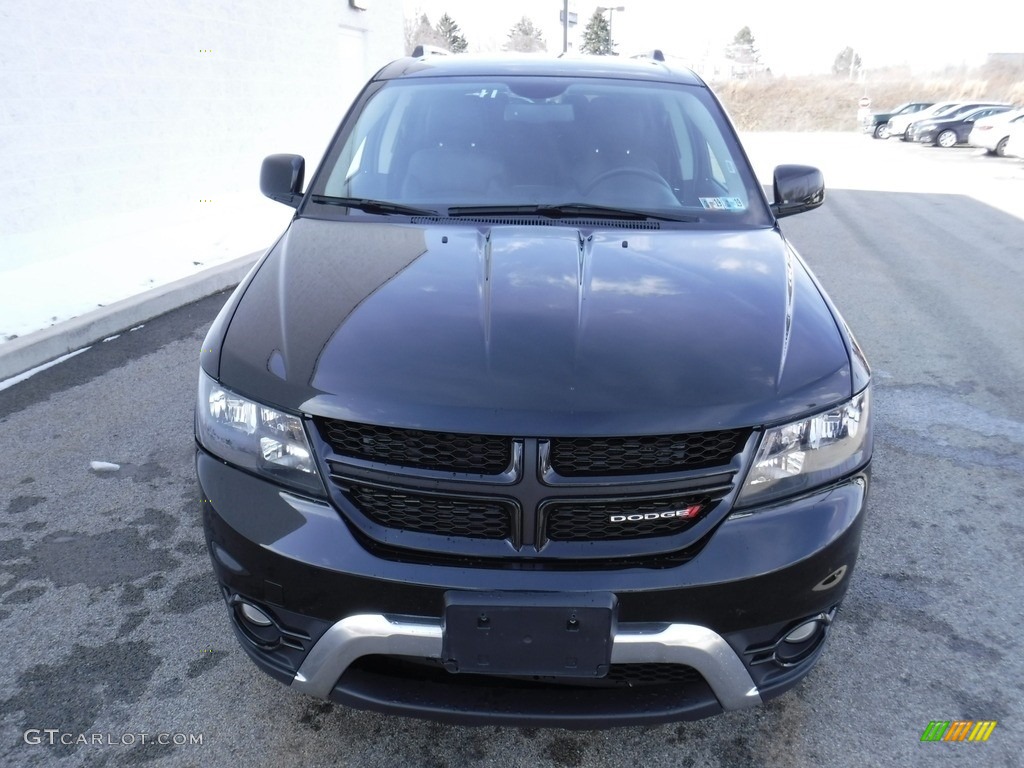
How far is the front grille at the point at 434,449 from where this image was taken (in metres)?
1.79

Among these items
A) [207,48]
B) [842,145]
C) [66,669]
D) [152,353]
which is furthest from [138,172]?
[842,145]

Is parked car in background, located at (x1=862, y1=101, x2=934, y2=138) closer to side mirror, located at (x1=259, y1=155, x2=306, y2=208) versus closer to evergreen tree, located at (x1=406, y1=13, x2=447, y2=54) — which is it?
side mirror, located at (x1=259, y1=155, x2=306, y2=208)

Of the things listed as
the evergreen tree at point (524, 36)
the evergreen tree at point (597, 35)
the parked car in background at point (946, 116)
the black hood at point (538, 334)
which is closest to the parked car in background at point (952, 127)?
the parked car in background at point (946, 116)

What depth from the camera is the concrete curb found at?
4.86m

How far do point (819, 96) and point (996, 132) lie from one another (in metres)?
36.1

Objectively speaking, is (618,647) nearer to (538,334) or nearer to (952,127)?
(538,334)

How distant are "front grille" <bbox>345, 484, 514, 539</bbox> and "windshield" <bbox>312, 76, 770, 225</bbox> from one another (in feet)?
4.39

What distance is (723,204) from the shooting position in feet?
9.86

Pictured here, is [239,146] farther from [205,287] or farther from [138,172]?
[205,287]

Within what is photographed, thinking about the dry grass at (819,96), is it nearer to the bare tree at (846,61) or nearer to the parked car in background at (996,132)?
the parked car in background at (996,132)

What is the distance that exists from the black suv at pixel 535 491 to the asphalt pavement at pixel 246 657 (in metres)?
0.39

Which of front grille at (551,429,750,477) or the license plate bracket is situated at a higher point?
front grille at (551,429,750,477)

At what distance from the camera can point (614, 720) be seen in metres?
1.83

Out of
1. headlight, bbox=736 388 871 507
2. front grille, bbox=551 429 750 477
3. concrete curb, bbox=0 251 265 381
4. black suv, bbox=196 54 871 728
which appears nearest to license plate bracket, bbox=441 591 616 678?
black suv, bbox=196 54 871 728
